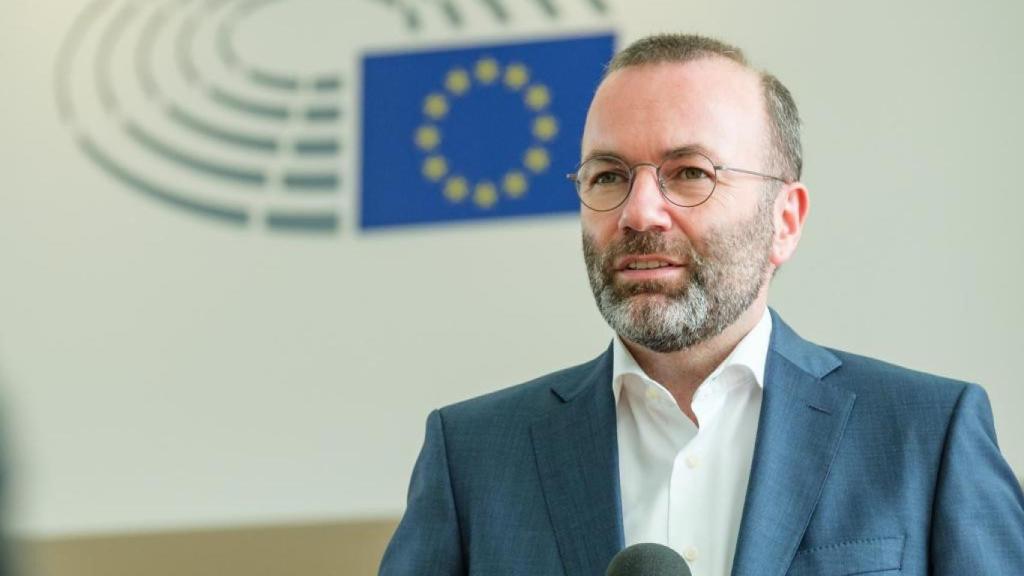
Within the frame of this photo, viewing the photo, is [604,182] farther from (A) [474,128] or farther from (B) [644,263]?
(A) [474,128]

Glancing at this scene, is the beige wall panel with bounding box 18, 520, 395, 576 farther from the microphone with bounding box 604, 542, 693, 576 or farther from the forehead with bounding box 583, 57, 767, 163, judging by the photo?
the microphone with bounding box 604, 542, 693, 576

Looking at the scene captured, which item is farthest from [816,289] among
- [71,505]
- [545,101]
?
[71,505]

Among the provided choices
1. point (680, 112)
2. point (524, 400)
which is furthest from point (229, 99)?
point (680, 112)

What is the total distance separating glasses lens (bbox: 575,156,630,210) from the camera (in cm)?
232

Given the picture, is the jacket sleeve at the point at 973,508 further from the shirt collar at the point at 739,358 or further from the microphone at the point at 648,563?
the microphone at the point at 648,563

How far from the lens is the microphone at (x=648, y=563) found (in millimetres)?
1708

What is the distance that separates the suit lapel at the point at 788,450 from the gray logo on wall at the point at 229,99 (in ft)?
10.3

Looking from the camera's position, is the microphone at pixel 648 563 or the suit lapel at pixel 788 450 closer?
the microphone at pixel 648 563

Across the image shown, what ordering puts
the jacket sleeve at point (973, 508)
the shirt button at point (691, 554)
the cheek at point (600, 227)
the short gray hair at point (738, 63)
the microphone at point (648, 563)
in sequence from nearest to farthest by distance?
the microphone at point (648, 563), the jacket sleeve at point (973, 508), the shirt button at point (691, 554), the cheek at point (600, 227), the short gray hair at point (738, 63)

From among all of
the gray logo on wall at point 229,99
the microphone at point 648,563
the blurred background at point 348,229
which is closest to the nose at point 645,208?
the microphone at point 648,563

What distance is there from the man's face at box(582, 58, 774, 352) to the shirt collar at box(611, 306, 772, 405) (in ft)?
0.15

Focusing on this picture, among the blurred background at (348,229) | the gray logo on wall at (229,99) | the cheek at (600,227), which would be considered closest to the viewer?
the cheek at (600,227)

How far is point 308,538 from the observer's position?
16.8ft

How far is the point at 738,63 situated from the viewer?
2.46 metres
